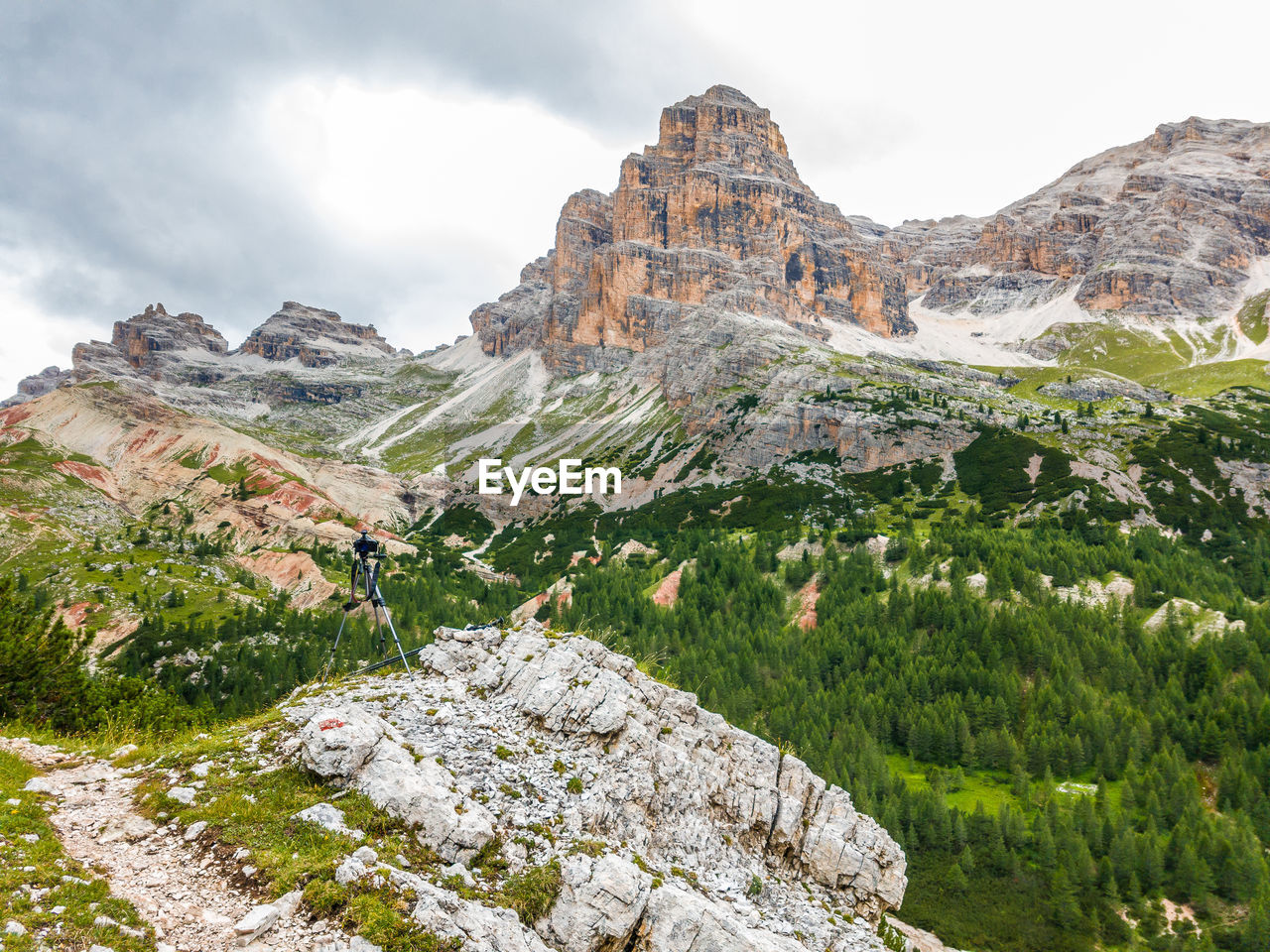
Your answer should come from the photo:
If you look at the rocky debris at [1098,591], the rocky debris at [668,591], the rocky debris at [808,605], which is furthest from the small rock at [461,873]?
the rocky debris at [668,591]

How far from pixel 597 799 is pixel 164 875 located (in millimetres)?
11118

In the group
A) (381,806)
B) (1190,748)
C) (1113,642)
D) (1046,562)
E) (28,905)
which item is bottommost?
(1190,748)

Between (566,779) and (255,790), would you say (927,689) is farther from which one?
(255,790)

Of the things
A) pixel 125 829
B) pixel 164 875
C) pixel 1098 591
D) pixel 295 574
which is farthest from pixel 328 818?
pixel 295 574

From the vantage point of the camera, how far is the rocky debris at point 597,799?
57.9ft

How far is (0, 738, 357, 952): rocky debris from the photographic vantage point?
13172 mm

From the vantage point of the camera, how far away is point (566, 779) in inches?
834

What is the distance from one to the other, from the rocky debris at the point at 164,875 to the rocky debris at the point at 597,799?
5.01 feet

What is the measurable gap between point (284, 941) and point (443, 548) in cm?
18998

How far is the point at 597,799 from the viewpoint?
20688 millimetres

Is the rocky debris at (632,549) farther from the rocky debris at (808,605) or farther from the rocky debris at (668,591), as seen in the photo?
the rocky debris at (808,605)

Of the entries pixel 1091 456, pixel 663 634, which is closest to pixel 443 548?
pixel 663 634

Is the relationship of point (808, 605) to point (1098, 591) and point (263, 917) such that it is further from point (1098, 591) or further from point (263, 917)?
point (263, 917)

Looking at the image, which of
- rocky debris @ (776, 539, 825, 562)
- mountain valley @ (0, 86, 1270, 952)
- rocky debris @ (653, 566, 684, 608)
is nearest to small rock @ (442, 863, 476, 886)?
mountain valley @ (0, 86, 1270, 952)
